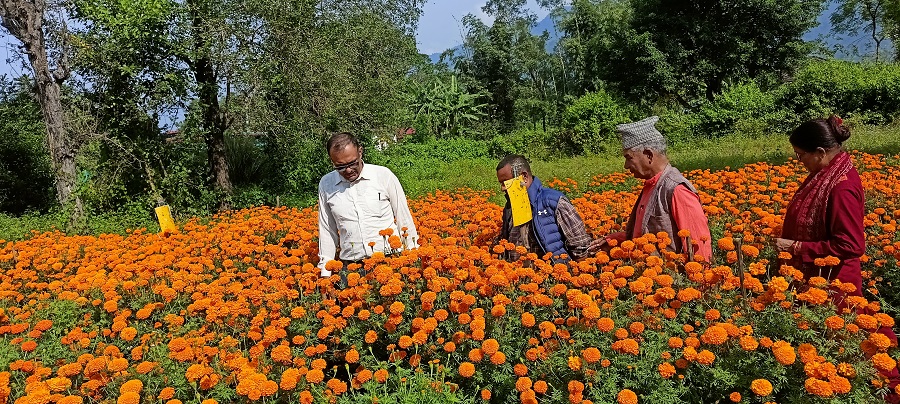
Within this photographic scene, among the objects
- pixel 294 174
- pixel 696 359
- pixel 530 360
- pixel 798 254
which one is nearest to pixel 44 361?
pixel 530 360

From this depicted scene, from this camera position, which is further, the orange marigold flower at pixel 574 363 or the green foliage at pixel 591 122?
the green foliage at pixel 591 122

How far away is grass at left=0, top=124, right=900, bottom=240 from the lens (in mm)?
7645

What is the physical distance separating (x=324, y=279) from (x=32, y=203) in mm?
13841

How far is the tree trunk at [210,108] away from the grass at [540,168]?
1162 millimetres

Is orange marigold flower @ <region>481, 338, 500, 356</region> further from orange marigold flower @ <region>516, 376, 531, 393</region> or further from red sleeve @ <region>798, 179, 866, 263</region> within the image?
red sleeve @ <region>798, 179, 866, 263</region>

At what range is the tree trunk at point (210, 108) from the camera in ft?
26.4

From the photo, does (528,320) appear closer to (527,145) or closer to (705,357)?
(705,357)

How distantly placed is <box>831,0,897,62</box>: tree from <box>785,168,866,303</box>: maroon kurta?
3640cm

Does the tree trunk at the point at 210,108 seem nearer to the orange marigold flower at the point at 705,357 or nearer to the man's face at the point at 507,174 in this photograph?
the man's face at the point at 507,174

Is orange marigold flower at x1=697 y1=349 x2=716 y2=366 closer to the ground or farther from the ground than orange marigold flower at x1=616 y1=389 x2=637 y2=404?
farther from the ground

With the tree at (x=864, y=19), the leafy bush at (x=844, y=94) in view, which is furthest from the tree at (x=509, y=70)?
the tree at (x=864, y=19)

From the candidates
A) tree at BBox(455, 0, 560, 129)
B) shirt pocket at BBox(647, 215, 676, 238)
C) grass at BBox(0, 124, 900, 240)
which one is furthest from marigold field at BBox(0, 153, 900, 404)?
tree at BBox(455, 0, 560, 129)

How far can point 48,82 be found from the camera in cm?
793

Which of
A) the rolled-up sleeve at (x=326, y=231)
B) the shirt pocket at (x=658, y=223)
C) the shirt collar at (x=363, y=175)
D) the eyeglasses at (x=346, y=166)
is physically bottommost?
the shirt pocket at (x=658, y=223)
